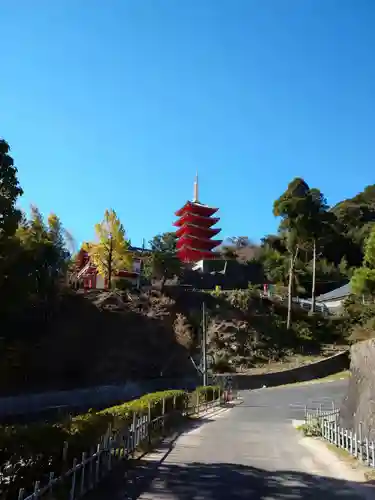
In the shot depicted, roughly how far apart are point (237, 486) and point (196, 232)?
65.7 meters

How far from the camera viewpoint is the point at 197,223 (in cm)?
7556

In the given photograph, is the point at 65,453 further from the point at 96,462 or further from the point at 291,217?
the point at 291,217

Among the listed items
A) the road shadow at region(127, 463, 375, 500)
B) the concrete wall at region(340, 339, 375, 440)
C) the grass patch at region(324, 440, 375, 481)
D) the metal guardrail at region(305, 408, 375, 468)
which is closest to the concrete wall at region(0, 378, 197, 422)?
the metal guardrail at region(305, 408, 375, 468)

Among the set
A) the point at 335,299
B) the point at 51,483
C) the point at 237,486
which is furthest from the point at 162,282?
the point at 51,483

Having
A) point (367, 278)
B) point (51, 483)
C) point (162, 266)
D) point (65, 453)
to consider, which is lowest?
point (51, 483)

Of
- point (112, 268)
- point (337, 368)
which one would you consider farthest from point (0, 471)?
point (112, 268)

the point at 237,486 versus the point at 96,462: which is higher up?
the point at 96,462

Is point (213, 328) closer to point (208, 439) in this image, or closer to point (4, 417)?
point (4, 417)

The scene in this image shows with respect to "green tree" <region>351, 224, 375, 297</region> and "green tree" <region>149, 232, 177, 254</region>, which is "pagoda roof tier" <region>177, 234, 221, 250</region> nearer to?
"green tree" <region>149, 232, 177, 254</region>

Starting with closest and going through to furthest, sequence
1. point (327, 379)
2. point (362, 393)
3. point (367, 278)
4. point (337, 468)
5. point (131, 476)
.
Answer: point (131, 476) < point (337, 468) < point (362, 393) < point (367, 278) < point (327, 379)

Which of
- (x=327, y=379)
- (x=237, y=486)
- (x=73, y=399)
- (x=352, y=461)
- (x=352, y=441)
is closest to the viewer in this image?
Result: (x=237, y=486)

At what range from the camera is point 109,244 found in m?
54.0

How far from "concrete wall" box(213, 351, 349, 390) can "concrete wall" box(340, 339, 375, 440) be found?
2441 centimetres

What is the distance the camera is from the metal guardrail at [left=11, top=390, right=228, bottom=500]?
22.4 ft
